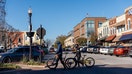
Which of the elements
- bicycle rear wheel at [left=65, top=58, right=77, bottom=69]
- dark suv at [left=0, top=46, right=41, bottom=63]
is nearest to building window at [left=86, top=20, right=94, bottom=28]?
dark suv at [left=0, top=46, right=41, bottom=63]

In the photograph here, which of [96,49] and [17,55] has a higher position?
[96,49]

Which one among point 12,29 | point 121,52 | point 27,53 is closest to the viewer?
point 27,53

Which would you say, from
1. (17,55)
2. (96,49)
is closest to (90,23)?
(96,49)

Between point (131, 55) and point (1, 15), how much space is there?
62.5 ft

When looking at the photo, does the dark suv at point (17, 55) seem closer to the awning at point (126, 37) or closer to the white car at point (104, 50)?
the white car at point (104, 50)

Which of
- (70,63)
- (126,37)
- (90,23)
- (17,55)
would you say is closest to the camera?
(70,63)

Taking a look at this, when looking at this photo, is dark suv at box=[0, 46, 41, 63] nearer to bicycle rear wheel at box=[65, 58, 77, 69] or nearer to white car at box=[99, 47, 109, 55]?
bicycle rear wheel at box=[65, 58, 77, 69]

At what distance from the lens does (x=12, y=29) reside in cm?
9738

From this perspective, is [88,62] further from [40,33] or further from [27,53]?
[27,53]

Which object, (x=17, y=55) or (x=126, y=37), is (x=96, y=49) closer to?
(x=126, y=37)

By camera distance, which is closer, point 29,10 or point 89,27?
point 29,10

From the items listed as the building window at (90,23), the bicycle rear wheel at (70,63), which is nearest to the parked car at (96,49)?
the bicycle rear wheel at (70,63)

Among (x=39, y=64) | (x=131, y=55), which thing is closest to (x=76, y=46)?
(x=39, y=64)

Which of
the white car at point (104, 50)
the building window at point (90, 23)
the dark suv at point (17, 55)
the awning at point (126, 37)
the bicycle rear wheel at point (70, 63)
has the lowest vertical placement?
the bicycle rear wheel at point (70, 63)
